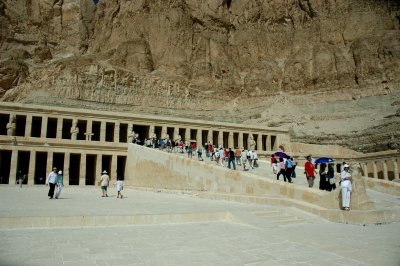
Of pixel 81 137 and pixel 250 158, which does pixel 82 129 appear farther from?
pixel 250 158

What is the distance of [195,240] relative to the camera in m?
7.54

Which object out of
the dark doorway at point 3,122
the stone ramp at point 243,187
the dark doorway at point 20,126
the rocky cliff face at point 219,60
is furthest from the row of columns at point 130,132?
the rocky cliff face at point 219,60

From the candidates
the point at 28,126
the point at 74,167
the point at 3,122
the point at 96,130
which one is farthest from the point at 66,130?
the point at 28,126

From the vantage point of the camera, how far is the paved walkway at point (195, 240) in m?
6.06

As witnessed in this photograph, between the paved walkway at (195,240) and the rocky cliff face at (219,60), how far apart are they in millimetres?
43185

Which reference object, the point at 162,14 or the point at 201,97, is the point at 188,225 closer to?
the point at 201,97

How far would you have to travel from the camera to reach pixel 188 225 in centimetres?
942

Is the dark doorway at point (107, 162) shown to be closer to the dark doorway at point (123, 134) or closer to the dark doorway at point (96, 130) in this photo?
the dark doorway at point (96, 130)

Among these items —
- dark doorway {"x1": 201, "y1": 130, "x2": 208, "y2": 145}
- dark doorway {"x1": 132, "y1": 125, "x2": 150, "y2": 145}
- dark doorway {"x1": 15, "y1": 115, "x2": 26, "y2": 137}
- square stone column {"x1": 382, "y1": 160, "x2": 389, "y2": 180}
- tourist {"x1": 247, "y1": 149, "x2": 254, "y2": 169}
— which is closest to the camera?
tourist {"x1": 247, "y1": 149, "x2": 254, "y2": 169}

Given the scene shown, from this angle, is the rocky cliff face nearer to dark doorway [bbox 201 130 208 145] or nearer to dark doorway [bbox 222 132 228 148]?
dark doorway [bbox 222 132 228 148]

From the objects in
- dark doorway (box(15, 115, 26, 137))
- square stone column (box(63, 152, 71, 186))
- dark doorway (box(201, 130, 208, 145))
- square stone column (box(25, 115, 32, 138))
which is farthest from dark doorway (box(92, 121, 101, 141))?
dark doorway (box(201, 130, 208, 145))

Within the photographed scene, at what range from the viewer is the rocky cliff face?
60.9m

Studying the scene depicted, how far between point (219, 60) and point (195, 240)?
240ft

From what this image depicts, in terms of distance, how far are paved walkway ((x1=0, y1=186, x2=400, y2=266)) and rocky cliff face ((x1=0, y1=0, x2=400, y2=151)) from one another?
1700 inches
